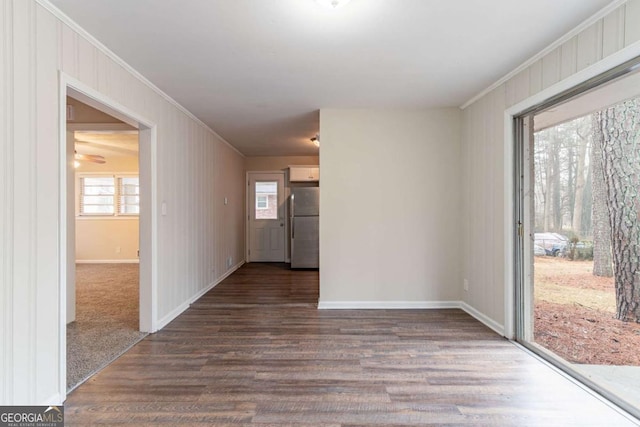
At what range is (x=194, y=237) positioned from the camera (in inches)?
158

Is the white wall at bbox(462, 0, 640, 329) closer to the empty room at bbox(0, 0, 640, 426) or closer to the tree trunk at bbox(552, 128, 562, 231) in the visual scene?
the empty room at bbox(0, 0, 640, 426)

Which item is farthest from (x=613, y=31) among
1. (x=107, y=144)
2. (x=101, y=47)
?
(x=107, y=144)

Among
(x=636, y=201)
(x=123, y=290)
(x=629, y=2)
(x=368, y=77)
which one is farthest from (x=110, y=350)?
(x=629, y=2)

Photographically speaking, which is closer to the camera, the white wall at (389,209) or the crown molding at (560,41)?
the crown molding at (560,41)

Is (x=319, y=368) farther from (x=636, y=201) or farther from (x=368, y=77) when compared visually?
(x=368, y=77)

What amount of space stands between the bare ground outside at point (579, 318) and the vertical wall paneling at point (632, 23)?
137 cm

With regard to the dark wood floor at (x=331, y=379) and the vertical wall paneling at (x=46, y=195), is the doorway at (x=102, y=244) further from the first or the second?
the vertical wall paneling at (x=46, y=195)

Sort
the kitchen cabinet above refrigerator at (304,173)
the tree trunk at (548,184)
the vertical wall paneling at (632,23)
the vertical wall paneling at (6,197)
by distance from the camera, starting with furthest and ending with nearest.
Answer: the kitchen cabinet above refrigerator at (304,173) < the tree trunk at (548,184) < the vertical wall paneling at (632,23) < the vertical wall paneling at (6,197)

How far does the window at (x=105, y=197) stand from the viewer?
6984 millimetres

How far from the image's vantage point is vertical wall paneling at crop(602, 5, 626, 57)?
179cm

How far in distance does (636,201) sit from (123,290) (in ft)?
18.3

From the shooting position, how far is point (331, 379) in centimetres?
215

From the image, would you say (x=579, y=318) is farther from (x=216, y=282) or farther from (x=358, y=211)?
(x=216, y=282)

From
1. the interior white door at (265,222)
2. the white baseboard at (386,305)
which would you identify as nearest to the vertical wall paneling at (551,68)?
the white baseboard at (386,305)
